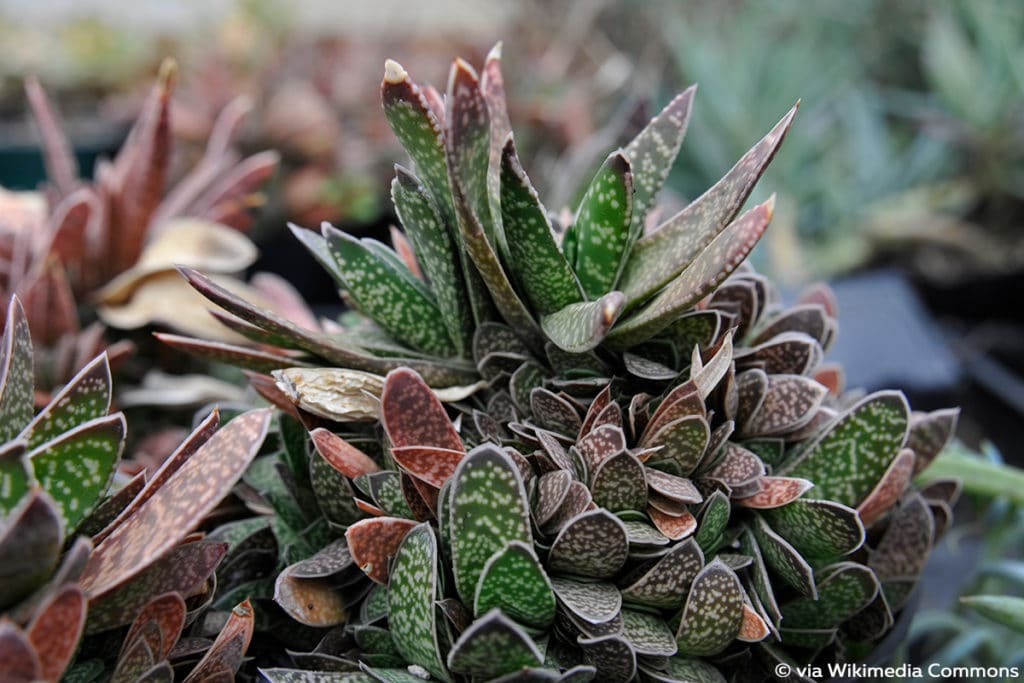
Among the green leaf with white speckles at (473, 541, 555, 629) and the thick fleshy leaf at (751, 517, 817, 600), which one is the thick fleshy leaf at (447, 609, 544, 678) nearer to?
the green leaf with white speckles at (473, 541, 555, 629)

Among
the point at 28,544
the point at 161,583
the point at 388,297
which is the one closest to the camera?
the point at 28,544

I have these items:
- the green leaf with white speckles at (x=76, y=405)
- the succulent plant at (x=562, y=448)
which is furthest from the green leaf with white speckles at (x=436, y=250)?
the green leaf with white speckles at (x=76, y=405)

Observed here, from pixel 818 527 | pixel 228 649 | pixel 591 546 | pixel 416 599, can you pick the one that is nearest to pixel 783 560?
pixel 818 527

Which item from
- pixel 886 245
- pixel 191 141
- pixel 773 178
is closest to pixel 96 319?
pixel 191 141

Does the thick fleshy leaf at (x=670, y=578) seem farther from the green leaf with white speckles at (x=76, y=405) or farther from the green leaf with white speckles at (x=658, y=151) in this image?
the green leaf with white speckles at (x=76, y=405)

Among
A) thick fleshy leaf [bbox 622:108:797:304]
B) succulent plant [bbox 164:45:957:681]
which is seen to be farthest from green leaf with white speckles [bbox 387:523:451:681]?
thick fleshy leaf [bbox 622:108:797:304]

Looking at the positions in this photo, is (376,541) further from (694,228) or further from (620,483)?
(694,228)
